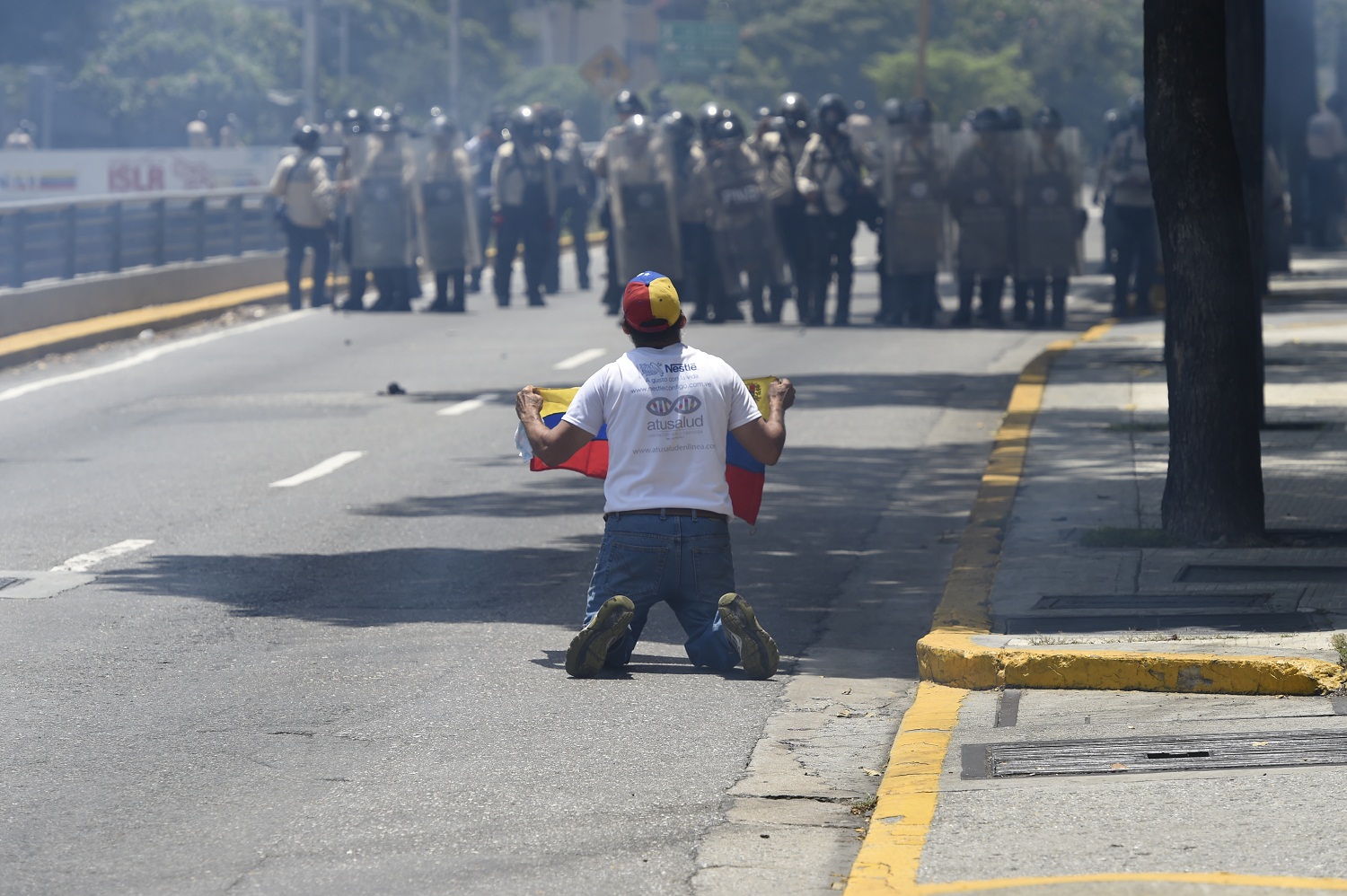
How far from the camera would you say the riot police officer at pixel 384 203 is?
2438 centimetres

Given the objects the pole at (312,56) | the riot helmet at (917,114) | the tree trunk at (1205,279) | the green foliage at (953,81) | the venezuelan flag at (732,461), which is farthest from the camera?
the green foliage at (953,81)

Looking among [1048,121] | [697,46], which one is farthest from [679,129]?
[697,46]

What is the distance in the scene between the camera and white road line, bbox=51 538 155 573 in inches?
389

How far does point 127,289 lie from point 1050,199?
9692 mm

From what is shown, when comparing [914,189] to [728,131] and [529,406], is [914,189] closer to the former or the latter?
[728,131]

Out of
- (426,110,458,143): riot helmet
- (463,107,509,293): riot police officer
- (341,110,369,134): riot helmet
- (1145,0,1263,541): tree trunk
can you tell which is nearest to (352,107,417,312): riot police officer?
(341,110,369,134): riot helmet

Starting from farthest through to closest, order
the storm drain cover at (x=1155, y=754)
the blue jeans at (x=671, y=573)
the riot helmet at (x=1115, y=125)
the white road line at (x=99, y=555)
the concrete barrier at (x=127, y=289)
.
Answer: the riot helmet at (x=1115, y=125) → the concrete barrier at (x=127, y=289) → the white road line at (x=99, y=555) → the blue jeans at (x=671, y=573) → the storm drain cover at (x=1155, y=754)

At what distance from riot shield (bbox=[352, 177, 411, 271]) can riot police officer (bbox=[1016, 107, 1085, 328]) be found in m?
6.84

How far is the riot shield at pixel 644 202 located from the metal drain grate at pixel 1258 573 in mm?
14599

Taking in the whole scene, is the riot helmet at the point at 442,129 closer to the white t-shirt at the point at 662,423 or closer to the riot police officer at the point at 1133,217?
the riot police officer at the point at 1133,217

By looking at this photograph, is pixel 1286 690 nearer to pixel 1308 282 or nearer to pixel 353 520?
pixel 353 520

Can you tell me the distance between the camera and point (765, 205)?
22234 millimetres

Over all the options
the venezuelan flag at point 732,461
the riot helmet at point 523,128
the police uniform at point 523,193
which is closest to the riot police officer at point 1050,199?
the police uniform at point 523,193

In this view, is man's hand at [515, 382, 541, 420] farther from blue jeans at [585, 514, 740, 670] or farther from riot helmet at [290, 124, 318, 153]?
riot helmet at [290, 124, 318, 153]
